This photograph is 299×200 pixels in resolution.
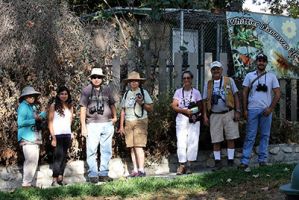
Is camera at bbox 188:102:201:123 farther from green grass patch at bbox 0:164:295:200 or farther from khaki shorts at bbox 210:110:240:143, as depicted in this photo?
green grass patch at bbox 0:164:295:200

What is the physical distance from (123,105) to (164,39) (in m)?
4.75

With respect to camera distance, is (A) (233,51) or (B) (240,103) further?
(A) (233,51)

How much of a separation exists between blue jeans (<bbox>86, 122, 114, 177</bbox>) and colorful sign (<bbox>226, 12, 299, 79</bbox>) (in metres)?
4.70

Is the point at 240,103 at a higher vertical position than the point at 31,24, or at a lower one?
lower

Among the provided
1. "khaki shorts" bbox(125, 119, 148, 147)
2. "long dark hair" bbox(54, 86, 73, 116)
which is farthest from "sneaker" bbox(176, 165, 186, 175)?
"long dark hair" bbox(54, 86, 73, 116)

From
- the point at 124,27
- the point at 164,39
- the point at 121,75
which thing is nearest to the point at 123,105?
the point at 121,75

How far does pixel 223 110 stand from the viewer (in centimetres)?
850

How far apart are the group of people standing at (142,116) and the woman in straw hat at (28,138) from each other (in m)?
0.02

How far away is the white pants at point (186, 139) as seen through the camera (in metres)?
8.48

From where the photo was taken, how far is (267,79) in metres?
8.48

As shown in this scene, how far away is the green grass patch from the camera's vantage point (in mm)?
6547

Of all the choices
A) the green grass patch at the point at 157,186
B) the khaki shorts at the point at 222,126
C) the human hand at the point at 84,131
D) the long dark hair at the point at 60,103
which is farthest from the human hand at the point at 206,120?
the long dark hair at the point at 60,103

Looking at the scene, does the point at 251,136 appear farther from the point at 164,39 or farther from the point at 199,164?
the point at 164,39

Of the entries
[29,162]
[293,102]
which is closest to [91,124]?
[29,162]
